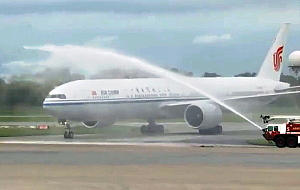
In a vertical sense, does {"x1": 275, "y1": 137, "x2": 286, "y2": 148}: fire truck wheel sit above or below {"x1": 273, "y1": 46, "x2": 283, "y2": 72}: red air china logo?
below

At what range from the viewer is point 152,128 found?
221ft

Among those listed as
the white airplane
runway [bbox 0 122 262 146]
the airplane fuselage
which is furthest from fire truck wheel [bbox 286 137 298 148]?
the airplane fuselage

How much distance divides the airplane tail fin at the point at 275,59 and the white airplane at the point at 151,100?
10.5 ft

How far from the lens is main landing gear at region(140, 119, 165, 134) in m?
66.4

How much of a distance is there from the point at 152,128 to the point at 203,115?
4.98 meters

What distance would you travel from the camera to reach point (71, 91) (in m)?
62.6

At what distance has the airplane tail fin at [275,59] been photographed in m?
75.4

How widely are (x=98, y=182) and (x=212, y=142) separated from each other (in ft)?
93.1

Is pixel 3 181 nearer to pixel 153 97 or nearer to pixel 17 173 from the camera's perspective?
pixel 17 173

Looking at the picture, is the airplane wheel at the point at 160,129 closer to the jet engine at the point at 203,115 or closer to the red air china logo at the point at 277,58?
the jet engine at the point at 203,115

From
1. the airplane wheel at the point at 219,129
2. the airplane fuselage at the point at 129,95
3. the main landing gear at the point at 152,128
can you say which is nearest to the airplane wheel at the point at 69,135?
the airplane fuselage at the point at 129,95

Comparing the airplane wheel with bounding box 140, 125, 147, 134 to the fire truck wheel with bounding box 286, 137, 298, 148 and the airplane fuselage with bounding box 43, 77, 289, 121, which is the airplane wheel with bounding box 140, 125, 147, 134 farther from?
the fire truck wheel with bounding box 286, 137, 298, 148

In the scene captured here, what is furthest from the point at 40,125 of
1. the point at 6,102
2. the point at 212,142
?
the point at 212,142

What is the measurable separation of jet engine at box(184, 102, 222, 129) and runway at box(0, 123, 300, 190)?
6508 millimetres
